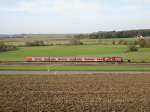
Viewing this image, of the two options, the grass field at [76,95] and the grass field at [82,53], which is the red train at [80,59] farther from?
the grass field at [76,95]

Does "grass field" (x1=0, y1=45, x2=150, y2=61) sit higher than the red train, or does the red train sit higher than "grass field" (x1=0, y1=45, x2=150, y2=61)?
the red train

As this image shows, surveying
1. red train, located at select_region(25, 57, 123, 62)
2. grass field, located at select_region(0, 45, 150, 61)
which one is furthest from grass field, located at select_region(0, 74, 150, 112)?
grass field, located at select_region(0, 45, 150, 61)

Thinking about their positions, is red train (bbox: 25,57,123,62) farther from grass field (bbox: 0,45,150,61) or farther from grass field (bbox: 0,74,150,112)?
grass field (bbox: 0,74,150,112)

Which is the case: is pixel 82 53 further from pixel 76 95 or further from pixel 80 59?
pixel 76 95

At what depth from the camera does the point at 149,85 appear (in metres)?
28.8

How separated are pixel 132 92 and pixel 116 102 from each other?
4458mm

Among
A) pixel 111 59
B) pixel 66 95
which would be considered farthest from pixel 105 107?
pixel 111 59

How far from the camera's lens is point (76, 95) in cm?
2364

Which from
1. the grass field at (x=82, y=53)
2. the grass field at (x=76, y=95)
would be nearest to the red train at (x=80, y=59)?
the grass field at (x=82, y=53)

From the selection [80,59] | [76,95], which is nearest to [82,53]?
[80,59]

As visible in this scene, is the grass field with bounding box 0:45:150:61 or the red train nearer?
the red train

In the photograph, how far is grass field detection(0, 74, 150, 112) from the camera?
1928 cm

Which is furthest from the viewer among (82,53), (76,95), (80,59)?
(82,53)

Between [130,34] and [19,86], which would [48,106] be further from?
[130,34]
